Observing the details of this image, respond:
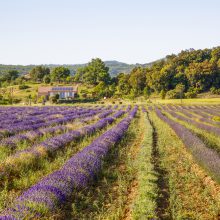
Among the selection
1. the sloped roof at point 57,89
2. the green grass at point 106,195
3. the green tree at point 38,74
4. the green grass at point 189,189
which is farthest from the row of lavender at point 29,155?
the green tree at point 38,74

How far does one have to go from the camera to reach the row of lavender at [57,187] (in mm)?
4742

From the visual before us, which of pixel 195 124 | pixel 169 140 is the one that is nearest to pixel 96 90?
pixel 195 124

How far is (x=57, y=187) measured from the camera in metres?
5.86

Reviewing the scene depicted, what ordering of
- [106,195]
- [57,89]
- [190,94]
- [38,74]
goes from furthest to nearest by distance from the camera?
1. [38,74]
2. [57,89]
3. [190,94]
4. [106,195]

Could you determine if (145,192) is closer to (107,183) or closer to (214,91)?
(107,183)

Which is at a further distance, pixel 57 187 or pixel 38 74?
pixel 38 74

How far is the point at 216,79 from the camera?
270 ft

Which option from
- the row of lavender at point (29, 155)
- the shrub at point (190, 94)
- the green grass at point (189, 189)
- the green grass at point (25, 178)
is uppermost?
the shrub at point (190, 94)

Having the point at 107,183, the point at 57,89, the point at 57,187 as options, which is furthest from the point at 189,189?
the point at 57,89

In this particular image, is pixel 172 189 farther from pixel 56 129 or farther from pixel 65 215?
pixel 56 129

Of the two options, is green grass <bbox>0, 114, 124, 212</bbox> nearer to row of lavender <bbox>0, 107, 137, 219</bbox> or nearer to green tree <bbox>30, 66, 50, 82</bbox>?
row of lavender <bbox>0, 107, 137, 219</bbox>

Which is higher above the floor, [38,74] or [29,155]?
[38,74]

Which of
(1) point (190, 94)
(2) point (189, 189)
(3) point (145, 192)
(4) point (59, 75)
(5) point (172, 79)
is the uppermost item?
(4) point (59, 75)

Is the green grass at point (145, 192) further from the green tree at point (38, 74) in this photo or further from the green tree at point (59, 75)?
the green tree at point (38, 74)
